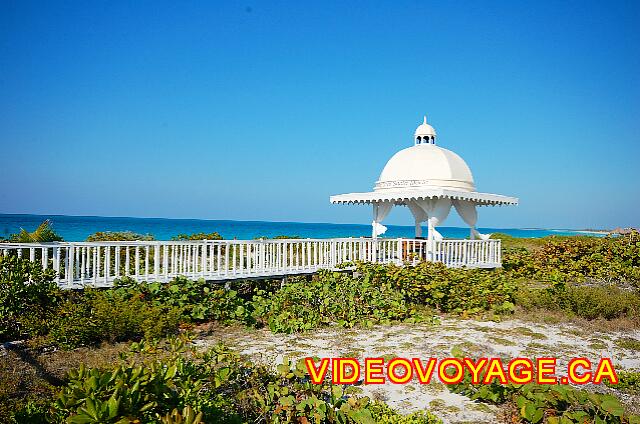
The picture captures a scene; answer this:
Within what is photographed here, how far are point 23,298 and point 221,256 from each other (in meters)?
5.16

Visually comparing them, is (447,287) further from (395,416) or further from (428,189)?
(395,416)

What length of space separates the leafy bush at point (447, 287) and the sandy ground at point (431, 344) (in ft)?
3.83

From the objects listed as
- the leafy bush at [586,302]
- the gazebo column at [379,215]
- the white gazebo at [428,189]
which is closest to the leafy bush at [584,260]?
the white gazebo at [428,189]

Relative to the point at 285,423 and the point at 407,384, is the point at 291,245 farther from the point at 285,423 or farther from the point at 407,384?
the point at 285,423

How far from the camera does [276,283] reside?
12.1 meters

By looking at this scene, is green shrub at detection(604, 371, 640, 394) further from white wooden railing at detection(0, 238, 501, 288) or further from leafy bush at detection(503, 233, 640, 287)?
leafy bush at detection(503, 233, 640, 287)

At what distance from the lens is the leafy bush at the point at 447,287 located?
34.1ft

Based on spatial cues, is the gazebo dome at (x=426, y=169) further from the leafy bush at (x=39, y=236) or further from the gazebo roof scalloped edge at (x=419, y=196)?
the leafy bush at (x=39, y=236)

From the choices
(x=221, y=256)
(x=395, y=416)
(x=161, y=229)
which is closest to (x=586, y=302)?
(x=395, y=416)

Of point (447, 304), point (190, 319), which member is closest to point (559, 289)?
point (447, 304)

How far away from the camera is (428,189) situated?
14.9 meters

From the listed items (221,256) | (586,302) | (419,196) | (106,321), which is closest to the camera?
(106,321)

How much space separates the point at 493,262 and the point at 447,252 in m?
2.45

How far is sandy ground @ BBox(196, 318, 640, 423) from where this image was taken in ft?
18.0
